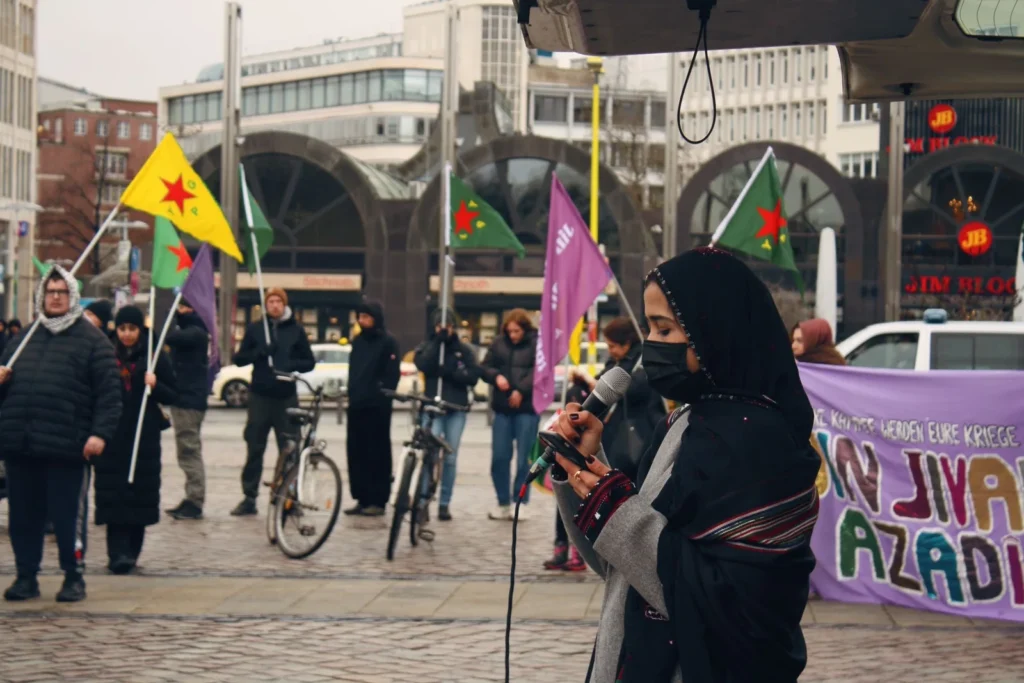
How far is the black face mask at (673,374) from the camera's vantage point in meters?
3.22

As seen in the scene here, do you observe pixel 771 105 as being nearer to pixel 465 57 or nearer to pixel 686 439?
pixel 465 57

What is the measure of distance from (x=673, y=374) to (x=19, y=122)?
244 feet

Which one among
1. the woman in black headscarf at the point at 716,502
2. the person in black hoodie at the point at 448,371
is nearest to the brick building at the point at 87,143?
the person in black hoodie at the point at 448,371

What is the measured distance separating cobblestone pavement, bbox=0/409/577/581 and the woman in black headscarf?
6.98 m

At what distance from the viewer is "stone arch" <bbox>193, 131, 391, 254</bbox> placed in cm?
5156

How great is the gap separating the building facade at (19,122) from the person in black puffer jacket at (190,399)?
181ft

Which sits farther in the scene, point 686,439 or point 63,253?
point 63,253

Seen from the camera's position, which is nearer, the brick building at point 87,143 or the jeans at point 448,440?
the jeans at point 448,440

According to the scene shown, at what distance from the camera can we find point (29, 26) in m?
73.1

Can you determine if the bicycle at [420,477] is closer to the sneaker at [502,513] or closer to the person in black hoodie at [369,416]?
the person in black hoodie at [369,416]

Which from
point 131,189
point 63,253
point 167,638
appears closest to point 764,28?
point 167,638

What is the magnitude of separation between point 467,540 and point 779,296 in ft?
110

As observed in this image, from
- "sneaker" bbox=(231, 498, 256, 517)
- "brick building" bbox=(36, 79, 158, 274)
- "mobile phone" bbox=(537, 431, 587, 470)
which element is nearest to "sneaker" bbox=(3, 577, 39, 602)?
"sneaker" bbox=(231, 498, 256, 517)

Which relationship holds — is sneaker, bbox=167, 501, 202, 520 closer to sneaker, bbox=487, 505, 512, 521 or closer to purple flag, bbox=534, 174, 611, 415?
sneaker, bbox=487, 505, 512, 521
